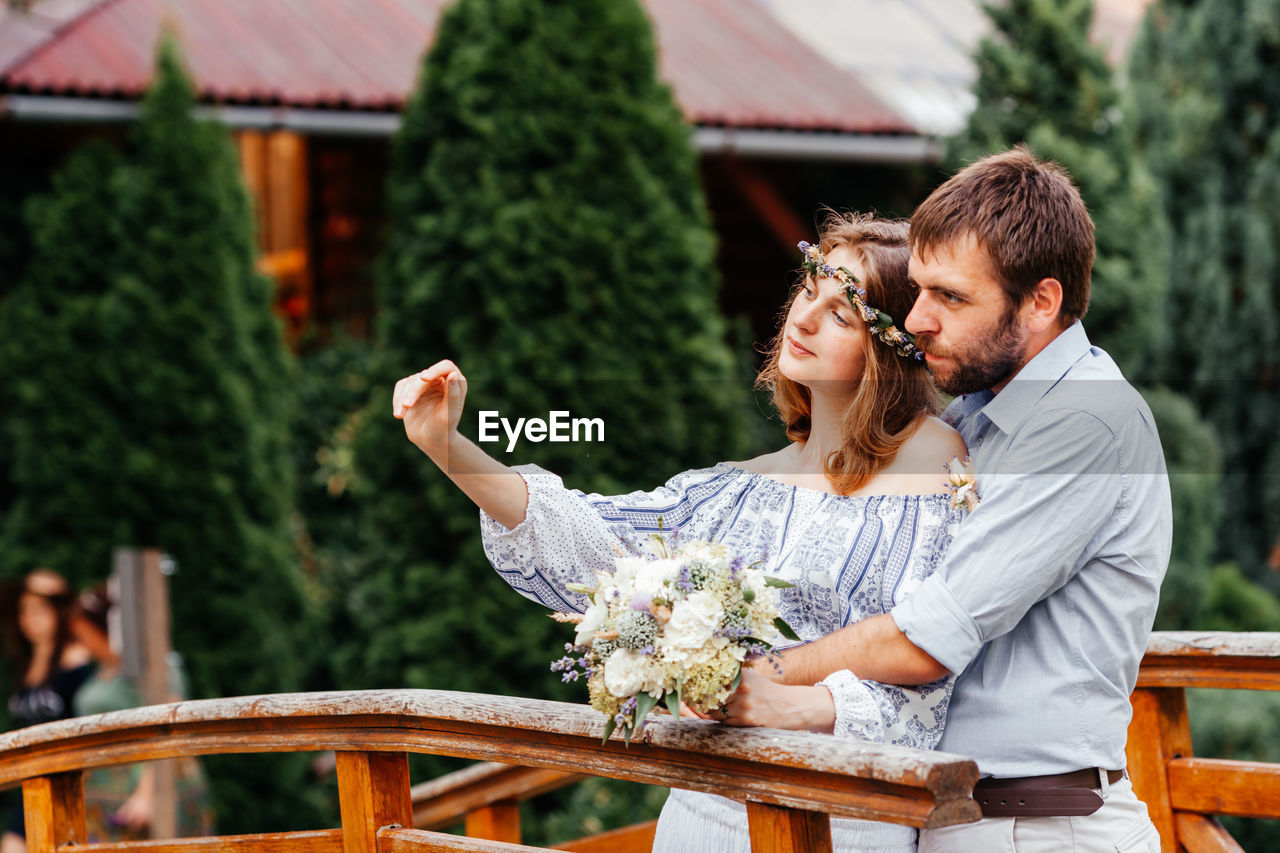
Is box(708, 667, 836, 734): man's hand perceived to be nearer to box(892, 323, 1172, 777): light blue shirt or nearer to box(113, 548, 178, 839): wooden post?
box(892, 323, 1172, 777): light blue shirt

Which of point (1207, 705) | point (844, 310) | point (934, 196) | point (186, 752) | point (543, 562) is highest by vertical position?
point (934, 196)

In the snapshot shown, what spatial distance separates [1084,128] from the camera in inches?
249

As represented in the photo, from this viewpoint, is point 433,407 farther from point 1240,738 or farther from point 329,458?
point 329,458

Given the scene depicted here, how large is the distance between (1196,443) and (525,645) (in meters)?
4.06

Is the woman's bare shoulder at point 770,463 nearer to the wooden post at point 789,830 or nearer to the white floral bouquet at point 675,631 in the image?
the white floral bouquet at point 675,631

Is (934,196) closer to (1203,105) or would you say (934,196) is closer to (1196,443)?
(1196,443)

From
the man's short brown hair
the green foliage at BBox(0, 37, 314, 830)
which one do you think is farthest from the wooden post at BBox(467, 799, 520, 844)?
the green foliage at BBox(0, 37, 314, 830)

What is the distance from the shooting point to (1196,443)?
7.04m

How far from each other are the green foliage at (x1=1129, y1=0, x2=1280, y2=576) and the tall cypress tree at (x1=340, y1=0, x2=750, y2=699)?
172 inches

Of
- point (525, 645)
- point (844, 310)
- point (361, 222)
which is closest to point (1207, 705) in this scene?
point (525, 645)

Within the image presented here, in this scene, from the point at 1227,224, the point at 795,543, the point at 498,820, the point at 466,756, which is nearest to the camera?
the point at 795,543

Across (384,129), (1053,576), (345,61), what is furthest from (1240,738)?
(345,61)

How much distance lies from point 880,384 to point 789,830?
70cm

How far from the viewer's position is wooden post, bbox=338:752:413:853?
2.29 m
